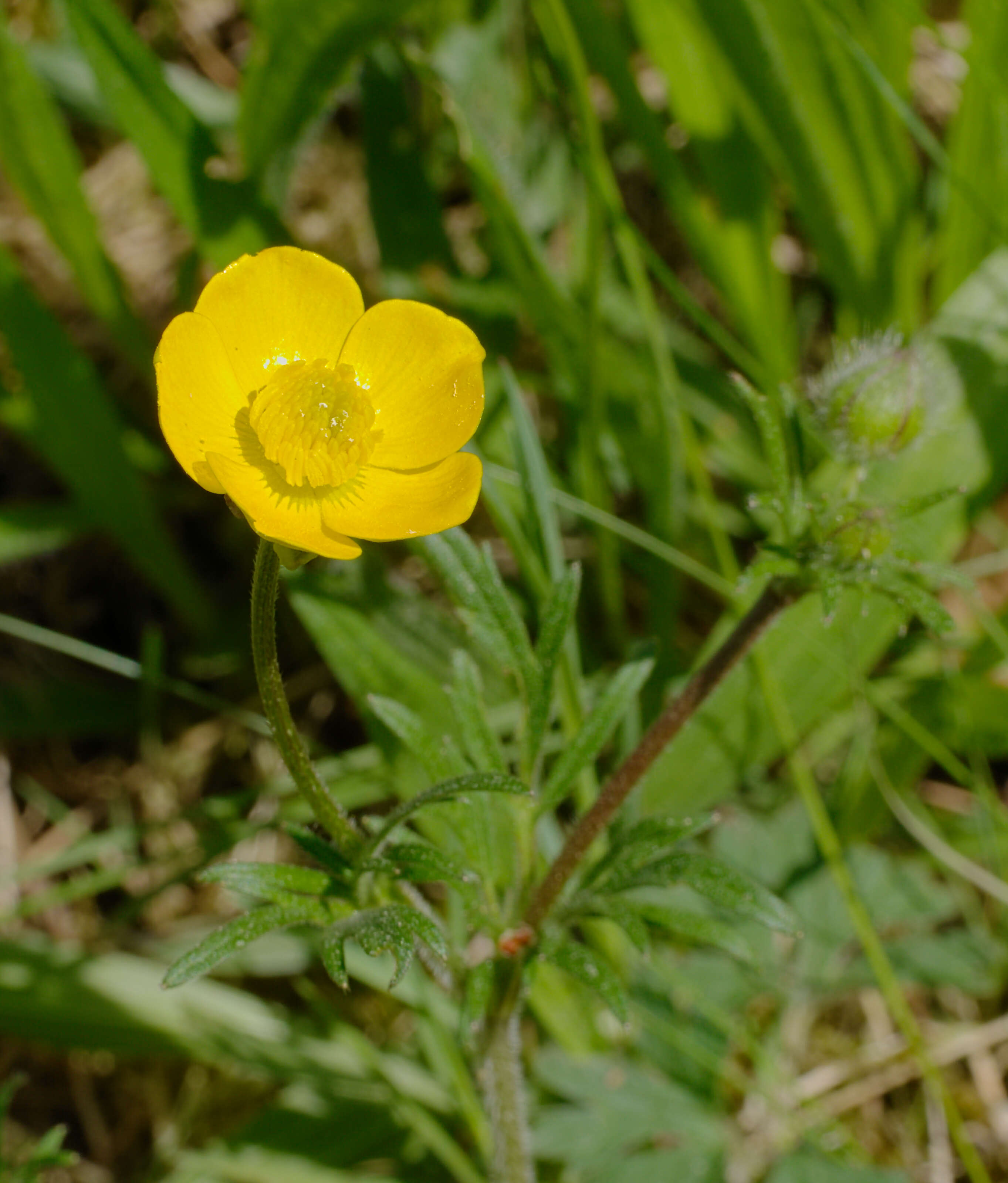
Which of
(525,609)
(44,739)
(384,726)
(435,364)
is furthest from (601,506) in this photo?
(44,739)

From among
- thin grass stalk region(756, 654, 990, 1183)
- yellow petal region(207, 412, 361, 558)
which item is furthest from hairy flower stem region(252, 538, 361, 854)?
thin grass stalk region(756, 654, 990, 1183)

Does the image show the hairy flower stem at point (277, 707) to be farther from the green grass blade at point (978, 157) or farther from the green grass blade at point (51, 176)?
the green grass blade at point (978, 157)

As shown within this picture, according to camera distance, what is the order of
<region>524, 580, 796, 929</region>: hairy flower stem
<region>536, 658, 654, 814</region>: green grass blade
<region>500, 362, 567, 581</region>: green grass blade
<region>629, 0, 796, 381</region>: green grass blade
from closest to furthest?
<region>524, 580, 796, 929</region>: hairy flower stem, <region>536, 658, 654, 814</region>: green grass blade, <region>500, 362, 567, 581</region>: green grass blade, <region>629, 0, 796, 381</region>: green grass blade

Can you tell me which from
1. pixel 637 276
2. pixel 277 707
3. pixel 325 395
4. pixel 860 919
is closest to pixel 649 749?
pixel 277 707

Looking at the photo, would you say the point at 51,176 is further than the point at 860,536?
Yes

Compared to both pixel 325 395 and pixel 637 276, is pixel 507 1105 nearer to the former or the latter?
pixel 325 395

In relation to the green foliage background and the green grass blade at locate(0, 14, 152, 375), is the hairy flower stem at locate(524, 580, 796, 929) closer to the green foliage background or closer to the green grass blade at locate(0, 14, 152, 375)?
the green foliage background

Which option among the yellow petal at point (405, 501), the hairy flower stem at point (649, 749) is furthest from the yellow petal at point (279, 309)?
the hairy flower stem at point (649, 749)
